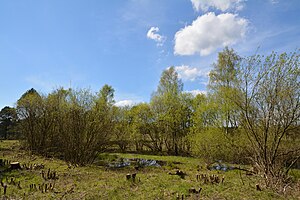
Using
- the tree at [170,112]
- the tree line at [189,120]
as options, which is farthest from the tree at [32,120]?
the tree at [170,112]

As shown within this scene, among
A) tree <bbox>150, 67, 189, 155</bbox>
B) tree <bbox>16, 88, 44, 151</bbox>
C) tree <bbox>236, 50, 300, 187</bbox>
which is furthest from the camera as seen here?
tree <bbox>150, 67, 189, 155</bbox>

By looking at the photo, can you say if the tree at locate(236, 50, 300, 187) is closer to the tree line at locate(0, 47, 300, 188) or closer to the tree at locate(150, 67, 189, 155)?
the tree line at locate(0, 47, 300, 188)

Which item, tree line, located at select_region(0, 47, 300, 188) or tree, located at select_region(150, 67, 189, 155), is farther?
tree, located at select_region(150, 67, 189, 155)

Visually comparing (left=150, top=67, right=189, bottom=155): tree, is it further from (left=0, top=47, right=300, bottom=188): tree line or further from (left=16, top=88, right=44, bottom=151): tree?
(left=16, top=88, right=44, bottom=151): tree

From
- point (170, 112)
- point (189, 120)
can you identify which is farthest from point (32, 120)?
point (189, 120)

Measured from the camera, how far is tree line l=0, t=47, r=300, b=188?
9.66 meters

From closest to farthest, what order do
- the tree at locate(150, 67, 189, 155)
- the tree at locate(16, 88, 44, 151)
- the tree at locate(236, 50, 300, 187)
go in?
the tree at locate(236, 50, 300, 187), the tree at locate(16, 88, 44, 151), the tree at locate(150, 67, 189, 155)

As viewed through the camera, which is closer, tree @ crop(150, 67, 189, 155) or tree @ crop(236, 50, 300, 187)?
tree @ crop(236, 50, 300, 187)

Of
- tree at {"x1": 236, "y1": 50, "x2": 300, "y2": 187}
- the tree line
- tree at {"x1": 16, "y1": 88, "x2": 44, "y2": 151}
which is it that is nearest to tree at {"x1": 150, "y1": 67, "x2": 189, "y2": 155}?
the tree line

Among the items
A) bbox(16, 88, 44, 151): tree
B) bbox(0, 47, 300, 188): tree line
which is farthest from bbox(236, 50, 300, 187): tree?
bbox(16, 88, 44, 151): tree

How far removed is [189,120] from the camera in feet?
98.1

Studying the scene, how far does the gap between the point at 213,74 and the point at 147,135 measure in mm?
11916

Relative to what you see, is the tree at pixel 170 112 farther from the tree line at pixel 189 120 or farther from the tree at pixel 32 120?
the tree at pixel 32 120

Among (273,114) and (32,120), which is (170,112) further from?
(273,114)
